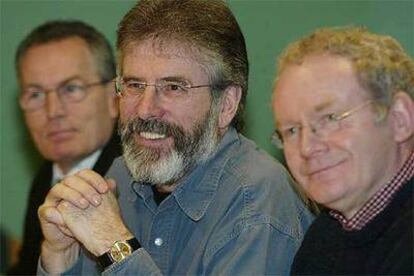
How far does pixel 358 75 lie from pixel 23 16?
6.51ft

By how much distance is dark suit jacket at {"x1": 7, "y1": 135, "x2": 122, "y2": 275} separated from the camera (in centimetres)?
292

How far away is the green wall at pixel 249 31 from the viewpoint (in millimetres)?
2789

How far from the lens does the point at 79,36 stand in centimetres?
306

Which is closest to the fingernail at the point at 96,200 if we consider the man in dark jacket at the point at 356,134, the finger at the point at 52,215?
the finger at the point at 52,215

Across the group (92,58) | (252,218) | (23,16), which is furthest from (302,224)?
(23,16)

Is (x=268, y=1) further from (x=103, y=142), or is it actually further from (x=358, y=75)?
(x=358, y=75)

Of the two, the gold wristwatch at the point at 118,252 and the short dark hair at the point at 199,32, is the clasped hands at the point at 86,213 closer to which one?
the gold wristwatch at the point at 118,252

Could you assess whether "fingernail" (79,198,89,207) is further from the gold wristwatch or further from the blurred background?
the blurred background

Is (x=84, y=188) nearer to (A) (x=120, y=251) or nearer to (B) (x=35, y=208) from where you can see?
(A) (x=120, y=251)

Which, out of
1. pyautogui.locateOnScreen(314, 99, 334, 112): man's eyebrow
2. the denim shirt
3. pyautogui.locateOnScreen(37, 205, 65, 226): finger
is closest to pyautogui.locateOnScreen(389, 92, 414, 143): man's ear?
pyautogui.locateOnScreen(314, 99, 334, 112): man's eyebrow

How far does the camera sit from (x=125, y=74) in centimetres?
201

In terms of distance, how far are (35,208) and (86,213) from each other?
1232mm

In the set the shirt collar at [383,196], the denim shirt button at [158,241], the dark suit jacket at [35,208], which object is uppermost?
the shirt collar at [383,196]

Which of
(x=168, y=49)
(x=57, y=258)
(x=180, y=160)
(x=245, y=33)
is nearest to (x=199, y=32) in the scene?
(x=168, y=49)
